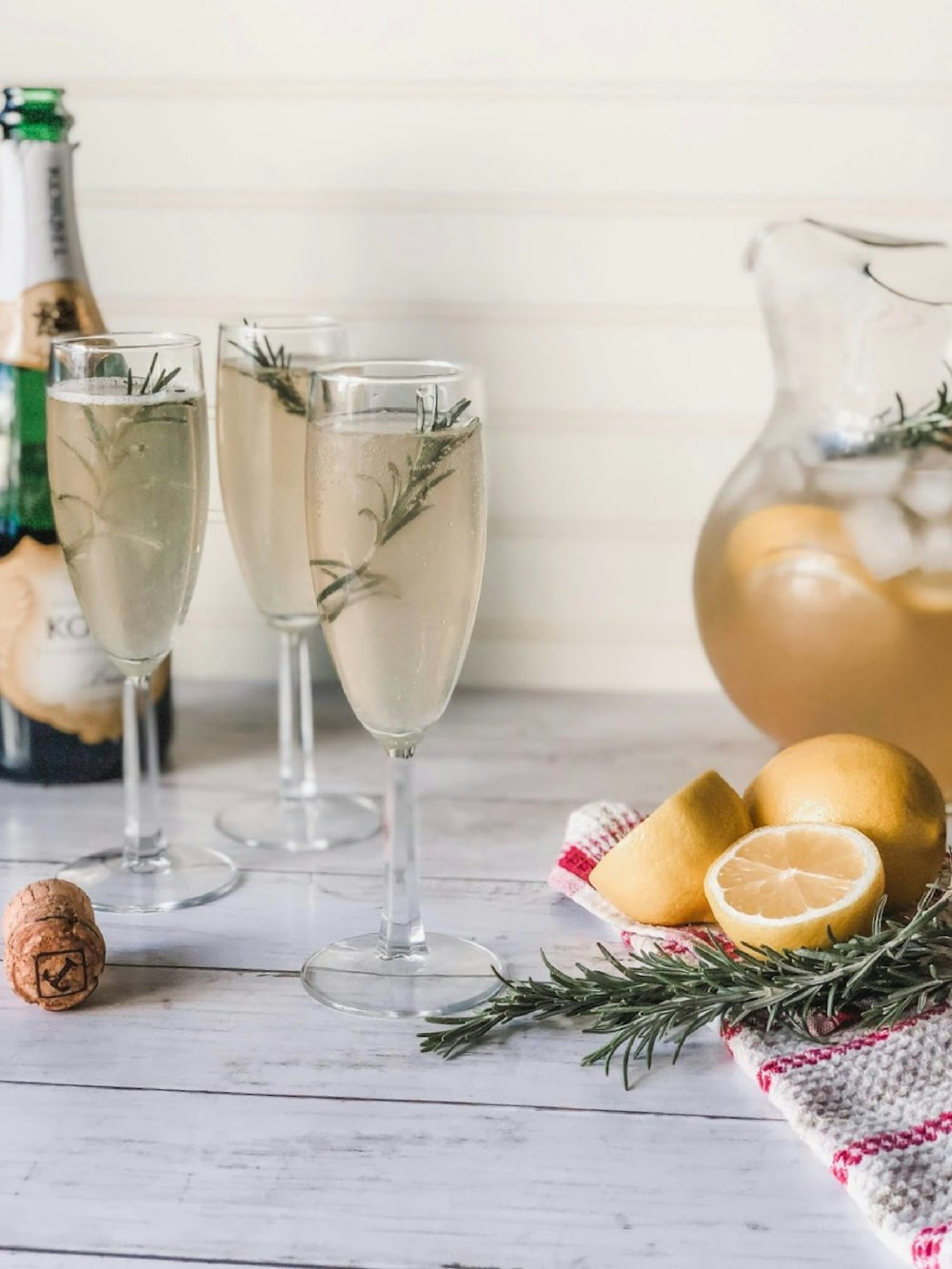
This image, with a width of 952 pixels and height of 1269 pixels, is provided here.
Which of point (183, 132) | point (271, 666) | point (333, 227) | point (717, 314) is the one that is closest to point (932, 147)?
point (717, 314)

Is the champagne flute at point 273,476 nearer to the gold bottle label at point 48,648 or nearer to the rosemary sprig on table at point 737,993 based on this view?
the gold bottle label at point 48,648

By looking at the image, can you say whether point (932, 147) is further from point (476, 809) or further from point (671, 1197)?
point (671, 1197)

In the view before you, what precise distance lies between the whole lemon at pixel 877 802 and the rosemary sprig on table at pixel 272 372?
40 centimetres

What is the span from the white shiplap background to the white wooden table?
459 mm

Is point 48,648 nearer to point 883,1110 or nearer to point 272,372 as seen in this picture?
point 272,372

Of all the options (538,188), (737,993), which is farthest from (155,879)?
(538,188)

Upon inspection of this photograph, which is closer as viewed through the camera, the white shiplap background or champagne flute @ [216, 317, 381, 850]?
champagne flute @ [216, 317, 381, 850]

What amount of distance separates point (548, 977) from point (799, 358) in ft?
1.69

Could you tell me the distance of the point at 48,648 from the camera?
1168mm

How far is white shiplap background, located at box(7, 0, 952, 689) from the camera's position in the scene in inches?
50.9

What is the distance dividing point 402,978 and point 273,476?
0.36m

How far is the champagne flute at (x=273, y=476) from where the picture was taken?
1055 mm

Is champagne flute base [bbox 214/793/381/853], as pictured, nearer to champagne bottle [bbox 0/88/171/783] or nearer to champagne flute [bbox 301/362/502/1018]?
champagne bottle [bbox 0/88/171/783]

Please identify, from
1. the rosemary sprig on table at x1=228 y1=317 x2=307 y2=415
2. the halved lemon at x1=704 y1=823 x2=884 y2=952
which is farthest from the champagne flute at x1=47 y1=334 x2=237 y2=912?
the halved lemon at x1=704 y1=823 x2=884 y2=952
